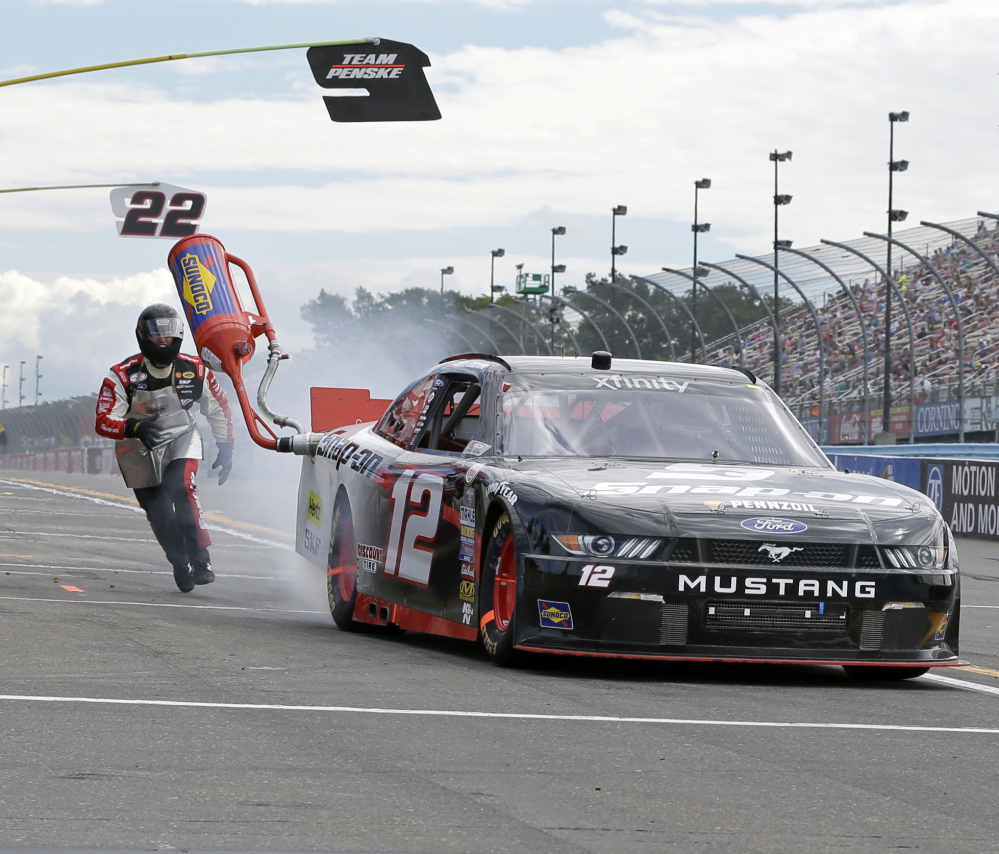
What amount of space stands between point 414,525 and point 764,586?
6.64 ft

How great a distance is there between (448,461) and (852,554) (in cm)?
210

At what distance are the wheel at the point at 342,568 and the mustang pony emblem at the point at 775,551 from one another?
2904 mm

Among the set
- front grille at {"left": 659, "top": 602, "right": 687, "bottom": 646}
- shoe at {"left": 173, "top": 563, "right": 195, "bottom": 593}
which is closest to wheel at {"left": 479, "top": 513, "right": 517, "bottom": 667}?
front grille at {"left": 659, "top": 602, "right": 687, "bottom": 646}

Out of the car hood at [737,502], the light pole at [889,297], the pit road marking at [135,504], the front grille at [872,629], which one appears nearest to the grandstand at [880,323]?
the light pole at [889,297]

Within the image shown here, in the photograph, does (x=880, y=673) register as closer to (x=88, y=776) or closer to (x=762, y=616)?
(x=762, y=616)

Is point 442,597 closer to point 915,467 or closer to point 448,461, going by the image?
point 448,461

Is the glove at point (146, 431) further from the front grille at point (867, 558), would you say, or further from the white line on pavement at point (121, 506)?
the front grille at point (867, 558)

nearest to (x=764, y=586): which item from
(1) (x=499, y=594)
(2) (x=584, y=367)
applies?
(1) (x=499, y=594)

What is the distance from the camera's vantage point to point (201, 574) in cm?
1155

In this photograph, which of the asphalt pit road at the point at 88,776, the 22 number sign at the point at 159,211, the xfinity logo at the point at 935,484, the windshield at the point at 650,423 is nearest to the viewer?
the asphalt pit road at the point at 88,776

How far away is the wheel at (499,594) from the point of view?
7211mm

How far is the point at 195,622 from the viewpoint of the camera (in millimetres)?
9062

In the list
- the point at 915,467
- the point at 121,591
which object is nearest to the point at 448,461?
the point at 121,591

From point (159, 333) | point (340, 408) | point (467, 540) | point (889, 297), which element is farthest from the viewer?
point (889, 297)
